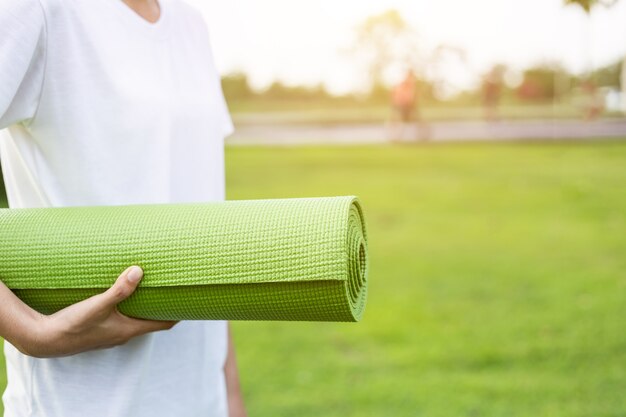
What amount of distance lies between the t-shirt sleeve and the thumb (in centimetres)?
31

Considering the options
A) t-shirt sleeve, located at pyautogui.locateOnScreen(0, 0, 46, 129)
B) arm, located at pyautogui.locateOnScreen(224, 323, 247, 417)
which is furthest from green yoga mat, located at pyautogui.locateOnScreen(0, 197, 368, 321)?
arm, located at pyautogui.locateOnScreen(224, 323, 247, 417)

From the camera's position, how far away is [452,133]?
19469 mm

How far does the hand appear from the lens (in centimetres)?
123

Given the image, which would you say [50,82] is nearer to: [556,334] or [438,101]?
[556,334]

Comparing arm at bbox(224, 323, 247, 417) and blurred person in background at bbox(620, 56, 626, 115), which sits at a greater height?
arm at bbox(224, 323, 247, 417)

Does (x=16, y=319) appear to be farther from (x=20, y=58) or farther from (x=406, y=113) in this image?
(x=406, y=113)

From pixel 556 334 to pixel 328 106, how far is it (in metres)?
21.8

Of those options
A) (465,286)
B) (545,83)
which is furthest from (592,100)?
(465,286)

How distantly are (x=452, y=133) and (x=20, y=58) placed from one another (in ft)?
61.2

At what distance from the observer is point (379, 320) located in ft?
17.0

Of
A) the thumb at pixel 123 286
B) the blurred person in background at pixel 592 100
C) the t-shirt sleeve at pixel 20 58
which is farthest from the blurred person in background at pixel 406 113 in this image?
the thumb at pixel 123 286

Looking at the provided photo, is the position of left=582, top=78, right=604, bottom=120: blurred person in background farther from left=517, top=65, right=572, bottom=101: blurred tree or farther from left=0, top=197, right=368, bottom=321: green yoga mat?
left=0, top=197, right=368, bottom=321: green yoga mat

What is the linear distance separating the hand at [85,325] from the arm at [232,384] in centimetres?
56

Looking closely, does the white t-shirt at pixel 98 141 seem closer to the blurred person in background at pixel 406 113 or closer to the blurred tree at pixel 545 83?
the blurred person in background at pixel 406 113
